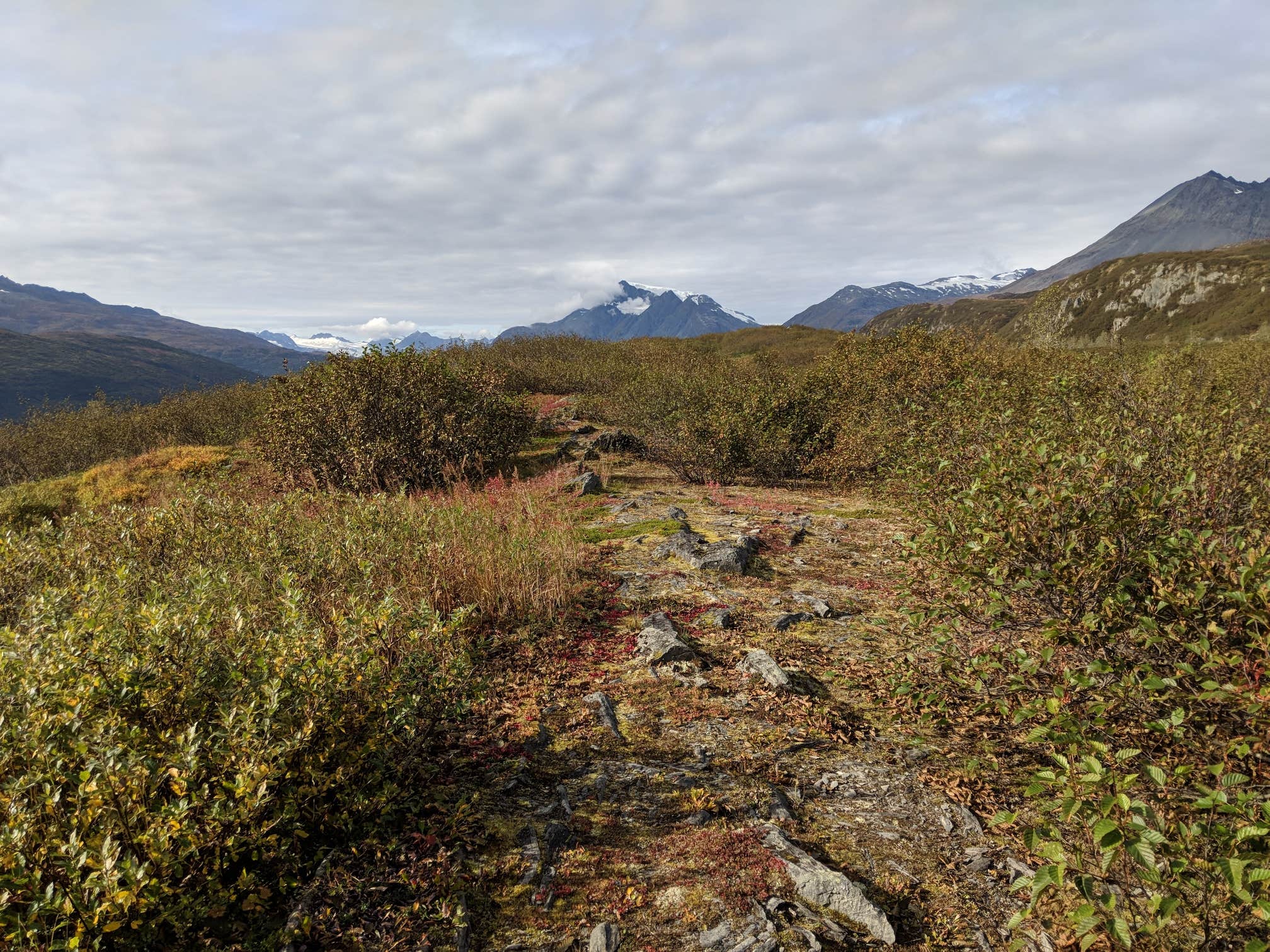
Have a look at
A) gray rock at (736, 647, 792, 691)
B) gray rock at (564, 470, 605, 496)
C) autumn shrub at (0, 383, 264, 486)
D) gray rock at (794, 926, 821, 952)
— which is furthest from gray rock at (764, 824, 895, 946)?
autumn shrub at (0, 383, 264, 486)

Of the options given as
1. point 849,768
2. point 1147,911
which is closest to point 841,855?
point 849,768

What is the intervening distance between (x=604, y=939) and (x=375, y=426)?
47.2ft

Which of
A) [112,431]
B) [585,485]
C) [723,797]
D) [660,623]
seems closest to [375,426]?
[585,485]

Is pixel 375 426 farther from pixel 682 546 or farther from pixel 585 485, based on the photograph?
pixel 682 546

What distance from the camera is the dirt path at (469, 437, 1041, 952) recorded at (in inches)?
144

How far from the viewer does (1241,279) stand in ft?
565

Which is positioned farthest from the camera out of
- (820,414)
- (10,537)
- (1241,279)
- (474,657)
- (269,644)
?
(1241,279)

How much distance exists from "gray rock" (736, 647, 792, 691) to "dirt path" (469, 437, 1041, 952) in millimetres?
34

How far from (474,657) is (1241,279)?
808ft

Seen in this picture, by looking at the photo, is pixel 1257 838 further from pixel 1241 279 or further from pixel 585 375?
pixel 1241 279

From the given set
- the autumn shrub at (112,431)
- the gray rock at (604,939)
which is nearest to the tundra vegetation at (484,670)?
the gray rock at (604,939)

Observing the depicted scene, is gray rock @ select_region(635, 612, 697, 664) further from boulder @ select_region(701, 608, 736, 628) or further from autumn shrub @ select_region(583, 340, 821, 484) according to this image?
autumn shrub @ select_region(583, 340, 821, 484)

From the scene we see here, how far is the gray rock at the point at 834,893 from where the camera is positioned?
11.9 ft

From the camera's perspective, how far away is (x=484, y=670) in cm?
688
